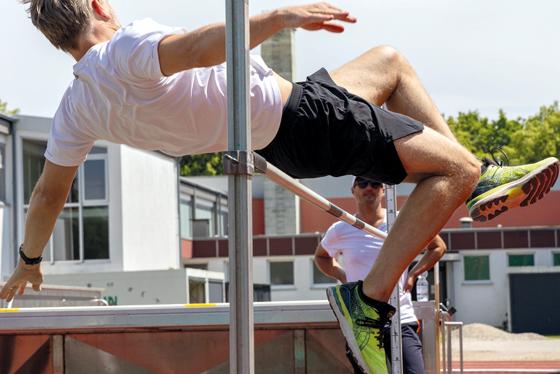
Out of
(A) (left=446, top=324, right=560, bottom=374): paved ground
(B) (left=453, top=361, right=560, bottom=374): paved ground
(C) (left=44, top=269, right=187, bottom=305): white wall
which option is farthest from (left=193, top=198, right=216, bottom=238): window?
(B) (left=453, top=361, right=560, bottom=374): paved ground

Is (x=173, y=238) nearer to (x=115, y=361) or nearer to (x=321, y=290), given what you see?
(x=321, y=290)

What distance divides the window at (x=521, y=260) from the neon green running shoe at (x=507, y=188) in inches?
1672

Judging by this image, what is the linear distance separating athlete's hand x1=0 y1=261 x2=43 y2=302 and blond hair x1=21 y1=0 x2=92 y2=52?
3.20 feet

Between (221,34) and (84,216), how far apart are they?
26.5 metres

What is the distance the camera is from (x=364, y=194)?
725 centimetres

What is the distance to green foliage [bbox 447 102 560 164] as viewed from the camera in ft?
224

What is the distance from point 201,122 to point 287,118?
0.94 feet

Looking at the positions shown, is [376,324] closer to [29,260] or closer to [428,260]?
[29,260]

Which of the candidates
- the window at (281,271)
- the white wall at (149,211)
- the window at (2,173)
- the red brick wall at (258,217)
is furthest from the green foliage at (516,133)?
the window at (2,173)

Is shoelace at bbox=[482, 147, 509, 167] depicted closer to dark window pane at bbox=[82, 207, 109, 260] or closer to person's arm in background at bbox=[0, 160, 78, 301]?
person's arm in background at bbox=[0, 160, 78, 301]

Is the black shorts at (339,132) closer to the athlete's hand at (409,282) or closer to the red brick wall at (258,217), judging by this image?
the athlete's hand at (409,282)

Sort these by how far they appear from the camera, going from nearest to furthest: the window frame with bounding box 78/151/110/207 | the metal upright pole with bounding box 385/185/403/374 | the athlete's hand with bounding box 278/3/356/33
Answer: the athlete's hand with bounding box 278/3/356/33 → the metal upright pole with bounding box 385/185/403/374 → the window frame with bounding box 78/151/110/207

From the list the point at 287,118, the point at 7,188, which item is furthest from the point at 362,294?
the point at 7,188

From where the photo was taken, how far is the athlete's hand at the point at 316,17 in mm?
3438
